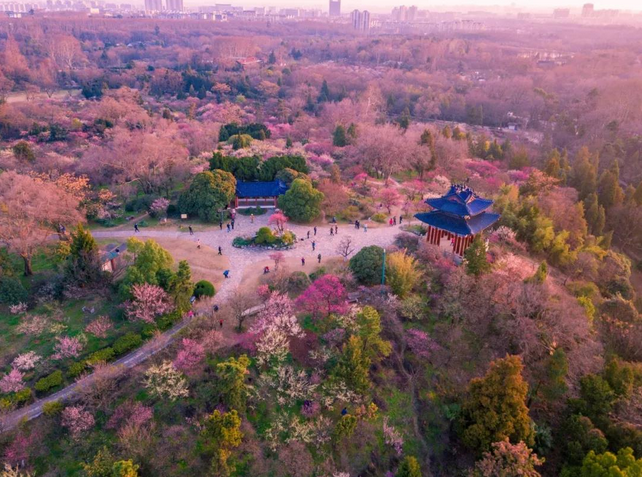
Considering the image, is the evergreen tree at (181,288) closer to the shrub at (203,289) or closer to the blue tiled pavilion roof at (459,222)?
the shrub at (203,289)

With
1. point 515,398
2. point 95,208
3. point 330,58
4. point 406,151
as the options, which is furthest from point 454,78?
point 515,398

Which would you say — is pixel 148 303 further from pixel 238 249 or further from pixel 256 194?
pixel 256 194

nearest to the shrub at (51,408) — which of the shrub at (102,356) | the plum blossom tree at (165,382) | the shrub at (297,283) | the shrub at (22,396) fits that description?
the shrub at (22,396)

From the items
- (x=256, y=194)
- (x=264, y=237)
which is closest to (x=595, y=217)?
(x=264, y=237)

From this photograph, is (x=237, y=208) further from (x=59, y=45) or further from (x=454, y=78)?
(x=59, y=45)

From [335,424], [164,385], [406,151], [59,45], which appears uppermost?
[59,45]

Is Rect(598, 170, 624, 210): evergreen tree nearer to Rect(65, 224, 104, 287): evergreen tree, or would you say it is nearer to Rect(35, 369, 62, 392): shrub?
Rect(65, 224, 104, 287): evergreen tree
